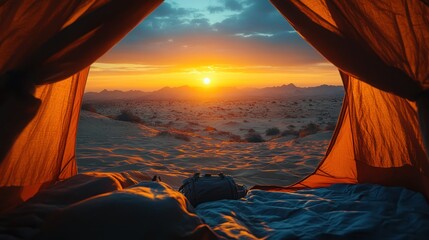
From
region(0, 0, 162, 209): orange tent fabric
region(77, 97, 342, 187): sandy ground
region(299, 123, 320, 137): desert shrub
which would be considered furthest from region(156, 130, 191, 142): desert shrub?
region(0, 0, 162, 209): orange tent fabric

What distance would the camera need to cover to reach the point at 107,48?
10.1 feet

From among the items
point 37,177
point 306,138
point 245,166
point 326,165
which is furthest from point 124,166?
point 306,138

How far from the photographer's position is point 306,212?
11.1 ft

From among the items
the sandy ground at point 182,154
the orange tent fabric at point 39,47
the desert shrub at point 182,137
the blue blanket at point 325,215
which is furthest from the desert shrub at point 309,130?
the orange tent fabric at point 39,47

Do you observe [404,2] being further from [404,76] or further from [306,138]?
[306,138]

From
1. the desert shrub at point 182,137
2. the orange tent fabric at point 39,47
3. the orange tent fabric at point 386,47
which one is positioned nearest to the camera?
the orange tent fabric at point 39,47

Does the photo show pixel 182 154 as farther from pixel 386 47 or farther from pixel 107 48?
pixel 386 47

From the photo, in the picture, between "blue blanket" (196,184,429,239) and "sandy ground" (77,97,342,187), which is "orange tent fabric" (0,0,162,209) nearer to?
"blue blanket" (196,184,429,239)

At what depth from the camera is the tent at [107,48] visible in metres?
2.71

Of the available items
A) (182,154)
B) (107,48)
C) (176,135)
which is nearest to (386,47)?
(107,48)

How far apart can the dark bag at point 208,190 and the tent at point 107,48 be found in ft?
5.29

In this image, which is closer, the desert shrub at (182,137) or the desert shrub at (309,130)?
the desert shrub at (182,137)

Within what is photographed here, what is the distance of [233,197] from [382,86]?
6.32 feet

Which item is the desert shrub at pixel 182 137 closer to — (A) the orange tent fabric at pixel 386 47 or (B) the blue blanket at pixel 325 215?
(B) the blue blanket at pixel 325 215
